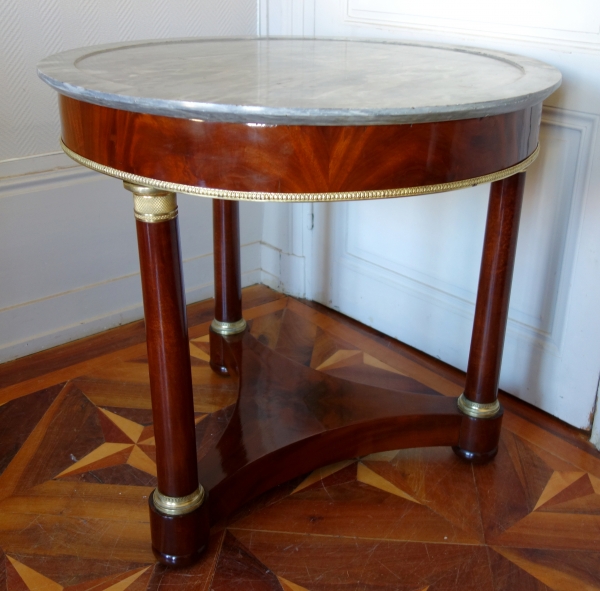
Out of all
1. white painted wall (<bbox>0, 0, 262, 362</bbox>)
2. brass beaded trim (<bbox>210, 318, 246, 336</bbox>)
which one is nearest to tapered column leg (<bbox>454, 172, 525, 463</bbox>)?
brass beaded trim (<bbox>210, 318, 246, 336</bbox>)

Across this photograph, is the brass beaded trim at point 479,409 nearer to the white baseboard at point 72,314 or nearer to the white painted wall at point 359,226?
the white painted wall at point 359,226

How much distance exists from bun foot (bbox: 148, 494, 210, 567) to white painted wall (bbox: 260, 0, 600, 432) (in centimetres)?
71

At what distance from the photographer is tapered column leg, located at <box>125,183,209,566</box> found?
2.66 ft

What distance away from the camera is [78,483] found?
115 cm

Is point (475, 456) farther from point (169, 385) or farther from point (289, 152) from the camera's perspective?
point (289, 152)

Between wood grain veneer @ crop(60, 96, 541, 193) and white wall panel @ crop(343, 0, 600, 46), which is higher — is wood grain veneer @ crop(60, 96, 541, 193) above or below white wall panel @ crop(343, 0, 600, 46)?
below

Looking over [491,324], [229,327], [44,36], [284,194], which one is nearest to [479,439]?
[491,324]

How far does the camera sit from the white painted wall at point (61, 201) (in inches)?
54.1

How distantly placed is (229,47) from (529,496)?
869 mm

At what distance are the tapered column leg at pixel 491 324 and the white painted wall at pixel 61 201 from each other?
2.71 ft

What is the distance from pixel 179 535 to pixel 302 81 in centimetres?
63

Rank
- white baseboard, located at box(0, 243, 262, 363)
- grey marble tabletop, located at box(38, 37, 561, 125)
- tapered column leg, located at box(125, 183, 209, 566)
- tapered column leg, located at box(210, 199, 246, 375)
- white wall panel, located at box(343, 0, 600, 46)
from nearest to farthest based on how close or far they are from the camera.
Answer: grey marble tabletop, located at box(38, 37, 561, 125)
tapered column leg, located at box(125, 183, 209, 566)
white wall panel, located at box(343, 0, 600, 46)
tapered column leg, located at box(210, 199, 246, 375)
white baseboard, located at box(0, 243, 262, 363)

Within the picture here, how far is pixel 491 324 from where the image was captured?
3.67 ft

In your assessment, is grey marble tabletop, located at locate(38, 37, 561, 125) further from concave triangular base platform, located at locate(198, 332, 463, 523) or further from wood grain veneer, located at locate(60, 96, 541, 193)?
concave triangular base platform, located at locate(198, 332, 463, 523)
